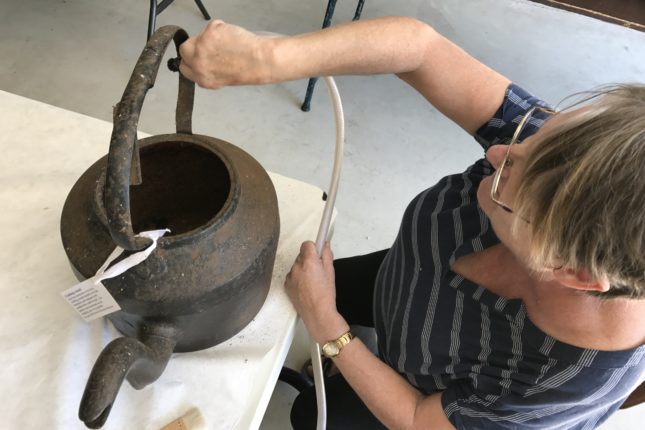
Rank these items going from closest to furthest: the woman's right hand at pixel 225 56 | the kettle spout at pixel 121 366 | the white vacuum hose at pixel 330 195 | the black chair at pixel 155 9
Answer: the kettle spout at pixel 121 366
the woman's right hand at pixel 225 56
the white vacuum hose at pixel 330 195
the black chair at pixel 155 9

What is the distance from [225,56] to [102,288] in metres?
0.29

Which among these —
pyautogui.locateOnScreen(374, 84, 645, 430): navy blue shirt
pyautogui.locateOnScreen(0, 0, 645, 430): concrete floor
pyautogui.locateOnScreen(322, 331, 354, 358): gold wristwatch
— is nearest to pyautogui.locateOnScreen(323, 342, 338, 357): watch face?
pyautogui.locateOnScreen(322, 331, 354, 358): gold wristwatch

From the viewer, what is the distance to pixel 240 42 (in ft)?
1.87

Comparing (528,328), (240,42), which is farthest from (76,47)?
(528,328)

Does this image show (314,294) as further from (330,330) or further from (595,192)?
(595,192)

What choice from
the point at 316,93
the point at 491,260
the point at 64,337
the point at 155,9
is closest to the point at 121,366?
the point at 64,337

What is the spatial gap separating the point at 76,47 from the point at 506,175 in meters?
1.81

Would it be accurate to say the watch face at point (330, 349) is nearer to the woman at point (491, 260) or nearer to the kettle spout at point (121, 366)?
the woman at point (491, 260)

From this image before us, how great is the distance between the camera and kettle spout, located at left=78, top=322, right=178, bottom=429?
42cm

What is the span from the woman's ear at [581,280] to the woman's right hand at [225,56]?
1.29 ft

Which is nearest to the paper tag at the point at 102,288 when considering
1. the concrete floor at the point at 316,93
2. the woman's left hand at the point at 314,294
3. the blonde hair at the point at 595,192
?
the woman's left hand at the point at 314,294

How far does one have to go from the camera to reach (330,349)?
0.75 meters

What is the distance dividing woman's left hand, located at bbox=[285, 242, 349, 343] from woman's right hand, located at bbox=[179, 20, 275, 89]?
0.28 m

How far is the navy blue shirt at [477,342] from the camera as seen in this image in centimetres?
60
